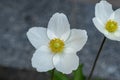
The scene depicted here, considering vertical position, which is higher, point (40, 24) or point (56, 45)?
point (56, 45)

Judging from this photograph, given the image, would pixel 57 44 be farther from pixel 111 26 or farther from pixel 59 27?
pixel 111 26

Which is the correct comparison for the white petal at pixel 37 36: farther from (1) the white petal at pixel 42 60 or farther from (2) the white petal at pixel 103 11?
(2) the white petal at pixel 103 11

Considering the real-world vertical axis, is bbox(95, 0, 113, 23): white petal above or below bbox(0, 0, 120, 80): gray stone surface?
above

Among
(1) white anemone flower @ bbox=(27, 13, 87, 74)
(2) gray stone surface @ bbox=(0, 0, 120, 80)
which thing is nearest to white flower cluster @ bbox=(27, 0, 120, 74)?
(1) white anemone flower @ bbox=(27, 13, 87, 74)

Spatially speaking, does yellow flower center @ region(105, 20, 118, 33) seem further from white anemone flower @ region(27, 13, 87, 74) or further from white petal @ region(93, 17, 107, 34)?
white anemone flower @ region(27, 13, 87, 74)

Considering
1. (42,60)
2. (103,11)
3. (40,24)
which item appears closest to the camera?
(42,60)

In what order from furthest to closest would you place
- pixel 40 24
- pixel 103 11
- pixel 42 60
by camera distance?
1. pixel 40 24
2. pixel 103 11
3. pixel 42 60

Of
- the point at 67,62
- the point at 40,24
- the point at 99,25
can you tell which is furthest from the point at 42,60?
the point at 40,24
